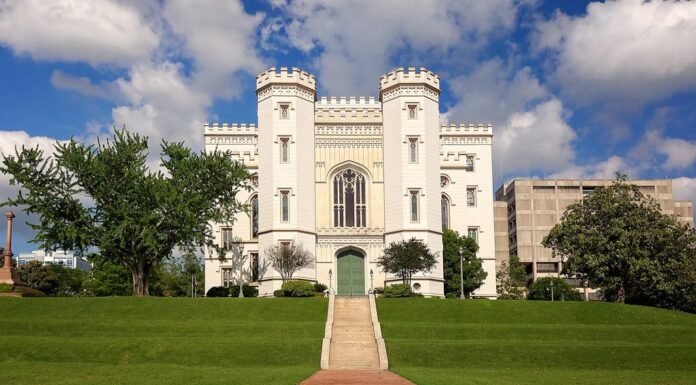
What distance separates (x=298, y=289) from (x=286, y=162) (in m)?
10.4

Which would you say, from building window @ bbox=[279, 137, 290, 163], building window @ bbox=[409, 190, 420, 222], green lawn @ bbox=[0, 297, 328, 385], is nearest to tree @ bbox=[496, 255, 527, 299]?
building window @ bbox=[409, 190, 420, 222]

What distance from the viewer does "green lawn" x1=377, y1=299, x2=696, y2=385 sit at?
2670 centimetres

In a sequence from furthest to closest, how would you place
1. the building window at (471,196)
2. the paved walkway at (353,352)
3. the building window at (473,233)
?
1. the building window at (471,196)
2. the building window at (473,233)
3. the paved walkway at (353,352)

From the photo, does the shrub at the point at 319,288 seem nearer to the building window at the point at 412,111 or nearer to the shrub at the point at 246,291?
the shrub at the point at 246,291

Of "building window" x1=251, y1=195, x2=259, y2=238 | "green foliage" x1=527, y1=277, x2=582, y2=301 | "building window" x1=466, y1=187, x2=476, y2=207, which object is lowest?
"green foliage" x1=527, y1=277, x2=582, y2=301

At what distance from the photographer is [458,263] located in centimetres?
5809

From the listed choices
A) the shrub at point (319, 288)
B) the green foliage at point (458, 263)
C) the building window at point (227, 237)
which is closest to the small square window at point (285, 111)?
the building window at point (227, 237)

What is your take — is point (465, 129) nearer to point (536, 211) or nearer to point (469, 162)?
point (469, 162)

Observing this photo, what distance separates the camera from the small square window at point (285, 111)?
5394cm

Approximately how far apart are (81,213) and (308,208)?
15681mm

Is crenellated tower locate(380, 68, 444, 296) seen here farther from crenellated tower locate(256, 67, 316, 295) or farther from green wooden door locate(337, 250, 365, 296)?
crenellated tower locate(256, 67, 316, 295)

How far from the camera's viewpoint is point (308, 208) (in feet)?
176

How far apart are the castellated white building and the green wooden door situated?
0.23 ft

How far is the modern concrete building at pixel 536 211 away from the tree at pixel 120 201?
6467 centimetres
